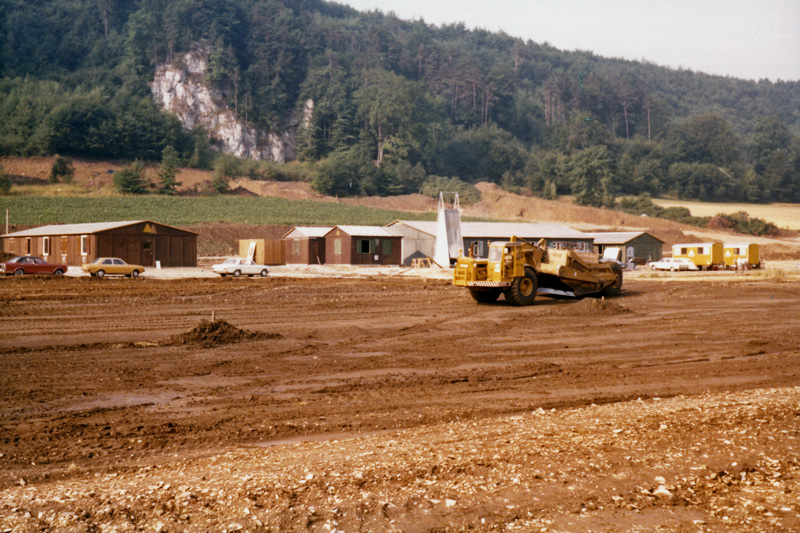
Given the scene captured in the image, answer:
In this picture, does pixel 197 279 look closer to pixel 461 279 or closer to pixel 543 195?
pixel 461 279

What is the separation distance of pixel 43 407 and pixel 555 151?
136556 millimetres

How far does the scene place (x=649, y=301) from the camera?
27.2 meters

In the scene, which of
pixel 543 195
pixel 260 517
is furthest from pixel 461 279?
pixel 543 195

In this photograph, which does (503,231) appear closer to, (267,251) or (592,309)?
(267,251)

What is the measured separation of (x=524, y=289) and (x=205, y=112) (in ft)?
454

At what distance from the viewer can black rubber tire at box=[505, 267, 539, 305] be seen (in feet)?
82.9

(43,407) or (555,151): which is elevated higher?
(555,151)

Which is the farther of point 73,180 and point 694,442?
point 73,180

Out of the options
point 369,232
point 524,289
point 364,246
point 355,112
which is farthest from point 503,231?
point 355,112

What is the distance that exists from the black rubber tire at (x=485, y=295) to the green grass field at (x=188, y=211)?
5295cm

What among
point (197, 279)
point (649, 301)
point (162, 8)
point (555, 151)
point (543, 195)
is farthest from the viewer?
point (162, 8)

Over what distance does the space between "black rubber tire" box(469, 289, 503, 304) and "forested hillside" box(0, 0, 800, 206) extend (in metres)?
88.4

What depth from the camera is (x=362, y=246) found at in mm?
58062

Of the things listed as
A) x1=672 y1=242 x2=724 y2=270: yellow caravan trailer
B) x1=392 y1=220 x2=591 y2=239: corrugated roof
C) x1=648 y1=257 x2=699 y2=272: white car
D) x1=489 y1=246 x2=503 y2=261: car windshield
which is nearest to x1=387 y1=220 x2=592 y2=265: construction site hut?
x1=392 y1=220 x2=591 y2=239: corrugated roof
